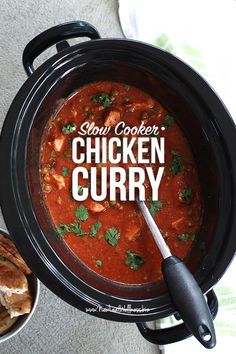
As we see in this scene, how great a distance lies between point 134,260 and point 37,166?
0.25m

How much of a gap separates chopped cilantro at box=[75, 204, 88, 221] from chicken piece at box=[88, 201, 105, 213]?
0.01m

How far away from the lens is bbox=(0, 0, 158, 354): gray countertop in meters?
1.19

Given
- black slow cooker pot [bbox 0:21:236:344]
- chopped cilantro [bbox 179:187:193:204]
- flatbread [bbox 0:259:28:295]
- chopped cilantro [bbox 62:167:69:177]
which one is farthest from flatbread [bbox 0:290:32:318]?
chopped cilantro [bbox 179:187:193:204]

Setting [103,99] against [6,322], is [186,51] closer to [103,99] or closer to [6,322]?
[103,99]

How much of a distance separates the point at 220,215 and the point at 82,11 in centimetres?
59

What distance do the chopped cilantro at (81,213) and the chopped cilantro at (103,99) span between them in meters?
0.20

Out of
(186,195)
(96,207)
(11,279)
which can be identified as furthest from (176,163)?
→ (11,279)

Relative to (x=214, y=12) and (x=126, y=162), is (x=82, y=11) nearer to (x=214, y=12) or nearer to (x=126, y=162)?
(x=214, y=12)

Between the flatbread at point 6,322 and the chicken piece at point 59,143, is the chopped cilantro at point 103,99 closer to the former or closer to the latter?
the chicken piece at point 59,143

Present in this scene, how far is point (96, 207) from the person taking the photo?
1.02m

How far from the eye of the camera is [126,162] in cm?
104

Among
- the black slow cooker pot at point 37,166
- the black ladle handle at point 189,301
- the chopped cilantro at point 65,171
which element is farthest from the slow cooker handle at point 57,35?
the black ladle handle at point 189,301

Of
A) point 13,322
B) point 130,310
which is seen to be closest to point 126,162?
point 130,310

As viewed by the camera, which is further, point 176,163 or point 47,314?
point 47,314
